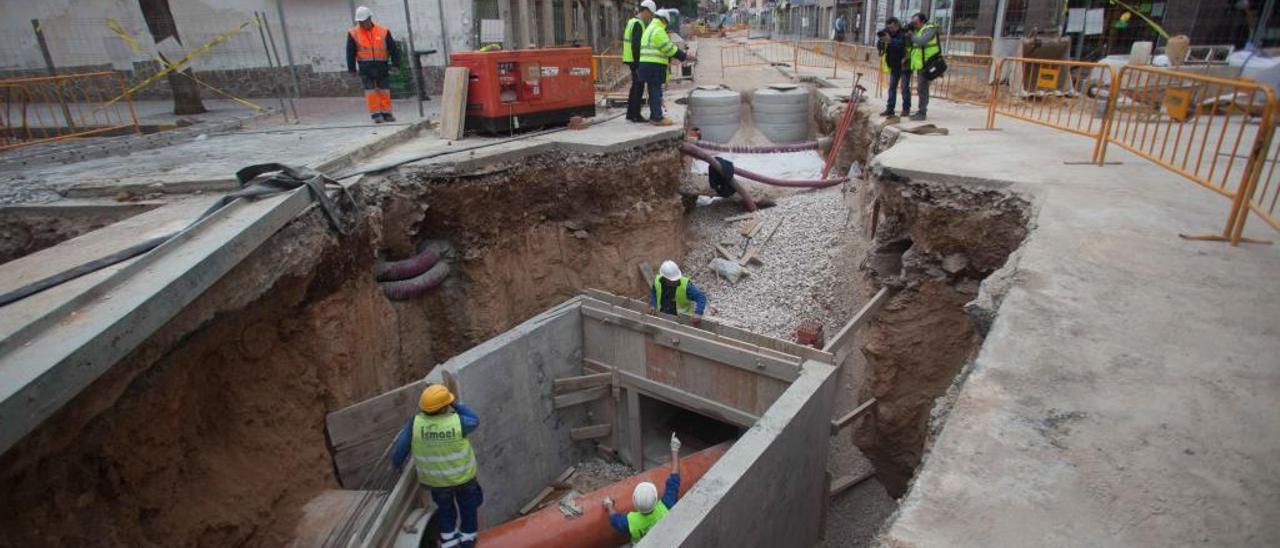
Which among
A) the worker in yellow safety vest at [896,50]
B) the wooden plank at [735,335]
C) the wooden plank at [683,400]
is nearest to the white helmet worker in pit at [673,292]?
the wooden plank at [735,335]

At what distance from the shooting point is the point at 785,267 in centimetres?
1048

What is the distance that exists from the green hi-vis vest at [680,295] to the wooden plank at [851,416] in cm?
213

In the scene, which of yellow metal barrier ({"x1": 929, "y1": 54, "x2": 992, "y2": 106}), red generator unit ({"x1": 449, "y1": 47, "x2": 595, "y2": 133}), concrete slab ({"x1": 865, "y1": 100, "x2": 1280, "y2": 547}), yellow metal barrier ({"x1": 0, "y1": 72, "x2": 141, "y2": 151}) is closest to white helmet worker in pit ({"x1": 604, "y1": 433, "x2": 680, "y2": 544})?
concrete slab ({"x1": 865, "y1": 100, "x2": 1280, "y2": 547})

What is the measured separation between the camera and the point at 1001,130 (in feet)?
28.6

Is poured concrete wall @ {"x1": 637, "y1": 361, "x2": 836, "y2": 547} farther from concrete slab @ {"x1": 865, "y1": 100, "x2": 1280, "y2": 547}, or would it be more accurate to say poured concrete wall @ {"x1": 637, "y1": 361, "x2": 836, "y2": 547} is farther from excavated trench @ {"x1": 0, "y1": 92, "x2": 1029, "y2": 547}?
concrete slab @ {"x1": 865, "y1": 100, "x2": 1280, "y2": 547}

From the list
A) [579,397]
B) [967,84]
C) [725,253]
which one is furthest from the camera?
[967,84]

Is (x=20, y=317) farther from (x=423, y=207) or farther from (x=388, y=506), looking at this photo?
(x=423, y=207)

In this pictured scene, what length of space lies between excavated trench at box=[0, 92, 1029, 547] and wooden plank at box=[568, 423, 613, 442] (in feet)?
5.31

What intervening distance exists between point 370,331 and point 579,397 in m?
2.50

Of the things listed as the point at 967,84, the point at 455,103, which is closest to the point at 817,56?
the point at 967,84

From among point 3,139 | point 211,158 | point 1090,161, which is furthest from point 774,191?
point 3,139

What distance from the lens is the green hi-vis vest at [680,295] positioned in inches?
299

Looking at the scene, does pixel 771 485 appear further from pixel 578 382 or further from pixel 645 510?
pixel 578 382

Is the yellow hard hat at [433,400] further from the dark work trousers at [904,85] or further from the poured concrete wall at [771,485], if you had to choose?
the dark work trousers at [904,85]
